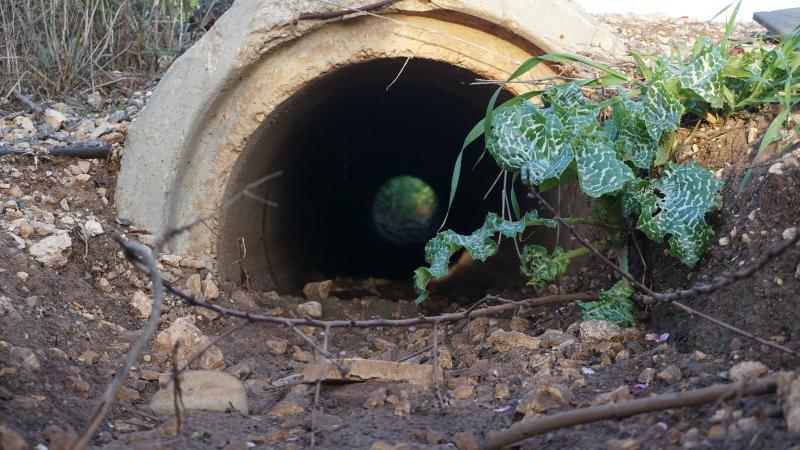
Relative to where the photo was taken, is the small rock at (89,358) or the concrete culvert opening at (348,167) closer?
the small rock at (89,358)

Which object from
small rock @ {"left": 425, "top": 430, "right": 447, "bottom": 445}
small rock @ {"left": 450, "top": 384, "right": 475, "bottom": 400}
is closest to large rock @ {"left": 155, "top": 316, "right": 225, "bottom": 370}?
small rock @ {"left": 450, "top": 384, "right": 475, "bottom": 400}

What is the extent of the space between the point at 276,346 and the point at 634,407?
1.50 metres

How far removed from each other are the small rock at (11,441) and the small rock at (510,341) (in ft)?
4.46

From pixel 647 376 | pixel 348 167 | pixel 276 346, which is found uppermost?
pixel 647 376

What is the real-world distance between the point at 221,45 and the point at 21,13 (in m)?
1.41

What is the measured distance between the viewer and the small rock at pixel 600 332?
93.6 inches

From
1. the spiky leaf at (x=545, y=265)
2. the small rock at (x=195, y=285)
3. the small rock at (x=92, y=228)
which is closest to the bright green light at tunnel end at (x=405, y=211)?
the small rock at (x=195, y=285)

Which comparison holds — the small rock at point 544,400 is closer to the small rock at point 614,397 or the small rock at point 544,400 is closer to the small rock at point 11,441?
the small rock at point 614,397

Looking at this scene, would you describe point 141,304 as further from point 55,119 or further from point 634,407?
point 634,407

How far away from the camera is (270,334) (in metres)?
2.93

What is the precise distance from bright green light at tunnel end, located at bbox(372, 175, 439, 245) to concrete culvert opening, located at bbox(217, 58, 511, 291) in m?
0.53

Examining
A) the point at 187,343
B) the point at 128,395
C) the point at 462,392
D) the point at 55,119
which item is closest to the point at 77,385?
the point at 128,395

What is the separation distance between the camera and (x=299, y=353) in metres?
2.82

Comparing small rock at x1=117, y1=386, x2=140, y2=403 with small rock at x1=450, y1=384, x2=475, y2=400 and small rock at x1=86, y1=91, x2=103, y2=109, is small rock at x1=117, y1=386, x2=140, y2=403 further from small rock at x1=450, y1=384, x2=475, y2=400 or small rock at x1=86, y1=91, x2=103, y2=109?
small rock at x1=86, y1=91, x2=103, y2=109
